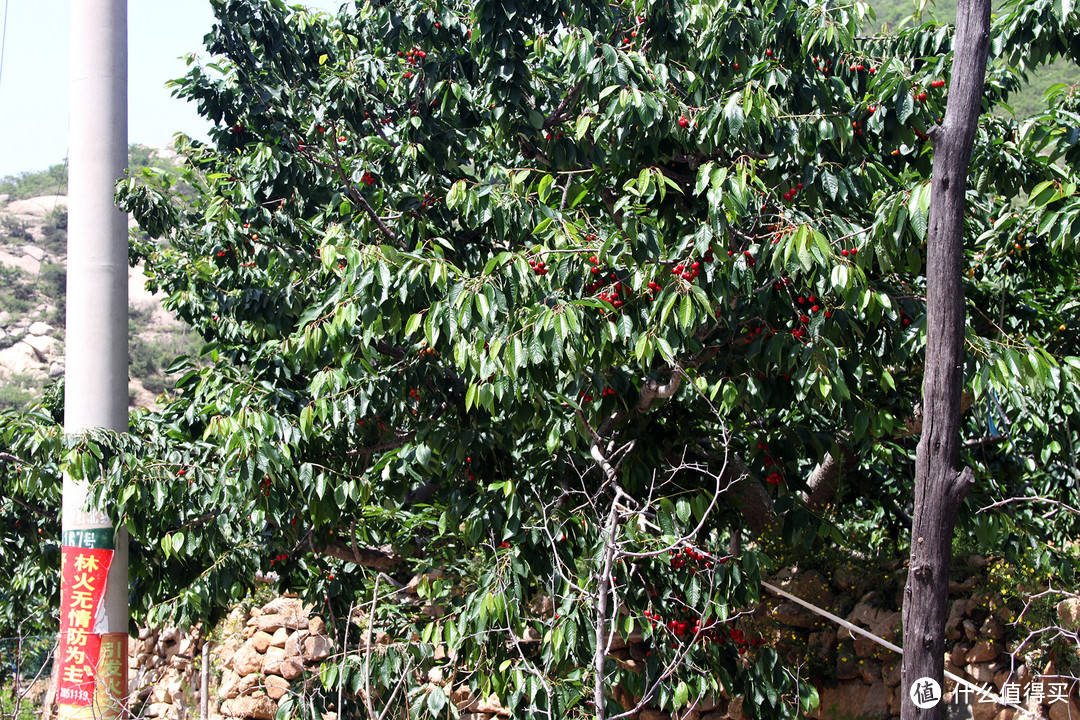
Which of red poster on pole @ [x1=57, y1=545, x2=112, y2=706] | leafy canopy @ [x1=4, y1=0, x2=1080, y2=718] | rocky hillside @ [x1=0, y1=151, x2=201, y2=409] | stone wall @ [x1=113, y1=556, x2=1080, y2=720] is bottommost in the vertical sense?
stone wall @ [x1=113, y1=556, x2=1080, y2=720]

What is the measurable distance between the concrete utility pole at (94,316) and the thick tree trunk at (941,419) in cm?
286

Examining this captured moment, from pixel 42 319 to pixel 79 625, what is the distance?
2575 centimetres

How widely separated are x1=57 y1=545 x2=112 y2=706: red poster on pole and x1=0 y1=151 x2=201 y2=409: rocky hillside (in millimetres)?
18802

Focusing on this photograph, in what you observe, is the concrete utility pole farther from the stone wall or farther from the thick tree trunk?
the thick tree trunk

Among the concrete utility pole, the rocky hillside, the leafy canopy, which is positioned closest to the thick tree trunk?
the leafy canopy

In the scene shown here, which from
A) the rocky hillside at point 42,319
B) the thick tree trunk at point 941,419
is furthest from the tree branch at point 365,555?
the rocky hillside at point 42,319

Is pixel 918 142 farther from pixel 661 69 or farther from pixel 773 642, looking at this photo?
pixel 773 642

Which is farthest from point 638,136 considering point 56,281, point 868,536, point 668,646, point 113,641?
point 56,281

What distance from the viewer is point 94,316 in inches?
136

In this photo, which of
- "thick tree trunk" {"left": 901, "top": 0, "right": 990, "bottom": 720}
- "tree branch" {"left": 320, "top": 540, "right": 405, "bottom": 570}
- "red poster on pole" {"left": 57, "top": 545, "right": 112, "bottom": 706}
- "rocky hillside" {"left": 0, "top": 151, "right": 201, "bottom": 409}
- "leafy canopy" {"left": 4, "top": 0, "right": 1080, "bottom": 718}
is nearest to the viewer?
"thick tree trunk" {"left": 901, "top": 0, "right": 990, "bottom": 720}

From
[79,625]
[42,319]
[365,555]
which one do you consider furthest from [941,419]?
[42,319]

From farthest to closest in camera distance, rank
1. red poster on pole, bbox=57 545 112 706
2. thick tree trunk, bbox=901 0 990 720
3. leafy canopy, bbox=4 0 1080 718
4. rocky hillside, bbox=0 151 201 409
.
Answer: rocky hillside, bbox=0 151 201 409 → red poster on pole, bbox=57 545 112 706 → leafy canopy, bbox=4 0 1080 718 → thick tree trunk, bbox=901 0 990 720

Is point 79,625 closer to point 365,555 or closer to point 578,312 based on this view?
point 365,555

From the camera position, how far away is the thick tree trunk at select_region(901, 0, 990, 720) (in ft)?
7.82
